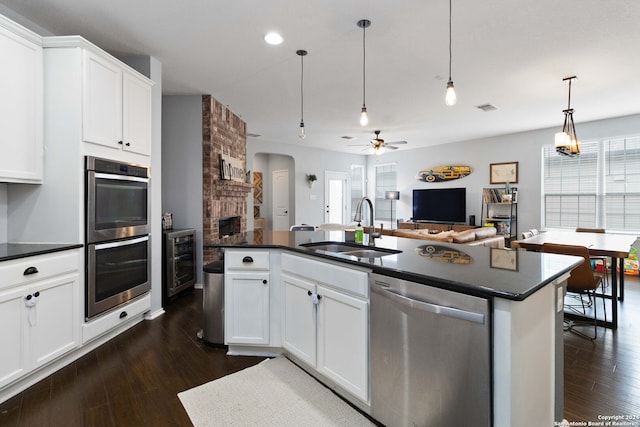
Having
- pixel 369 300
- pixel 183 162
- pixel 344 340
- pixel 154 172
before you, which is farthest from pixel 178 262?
pixel 369 300

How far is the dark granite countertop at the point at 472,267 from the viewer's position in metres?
1.30

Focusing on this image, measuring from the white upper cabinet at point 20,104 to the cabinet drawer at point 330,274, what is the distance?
206cm

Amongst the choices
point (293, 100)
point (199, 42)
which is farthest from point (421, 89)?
point (199, 42)

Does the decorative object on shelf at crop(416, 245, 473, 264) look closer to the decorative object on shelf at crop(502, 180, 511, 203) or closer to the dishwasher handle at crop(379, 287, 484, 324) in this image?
the dishwasher handle at crop(379, 287, 484, 324)

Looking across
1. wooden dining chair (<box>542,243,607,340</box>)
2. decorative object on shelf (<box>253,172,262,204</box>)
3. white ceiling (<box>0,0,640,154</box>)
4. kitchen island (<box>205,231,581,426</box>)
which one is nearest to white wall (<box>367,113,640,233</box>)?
white ceiling (<box>0,0,640,154</box>)

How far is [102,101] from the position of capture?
2.76m

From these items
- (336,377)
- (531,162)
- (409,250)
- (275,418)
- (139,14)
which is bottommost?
(275,418)

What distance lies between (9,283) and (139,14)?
2.25 metres

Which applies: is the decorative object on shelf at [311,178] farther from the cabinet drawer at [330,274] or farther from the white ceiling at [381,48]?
the cabinet drawer at [330,274]

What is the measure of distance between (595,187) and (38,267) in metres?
8.30

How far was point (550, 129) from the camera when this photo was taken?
668 cm

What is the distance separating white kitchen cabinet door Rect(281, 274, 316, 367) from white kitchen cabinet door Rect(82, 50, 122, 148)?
1965 mm

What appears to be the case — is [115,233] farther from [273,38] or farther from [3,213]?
[273,38]

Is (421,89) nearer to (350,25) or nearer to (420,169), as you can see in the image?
(350,25)
